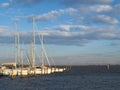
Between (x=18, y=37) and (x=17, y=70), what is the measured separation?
12608 millimetres

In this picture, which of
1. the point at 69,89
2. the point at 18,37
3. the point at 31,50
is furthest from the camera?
the point at 31,50

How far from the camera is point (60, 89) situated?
3310 inches

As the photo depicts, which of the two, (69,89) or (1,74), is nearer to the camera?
(69,89)

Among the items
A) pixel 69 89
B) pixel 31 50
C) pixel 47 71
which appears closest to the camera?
pixel 69 89

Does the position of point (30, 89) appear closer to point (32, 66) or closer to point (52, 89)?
point (52, 89)

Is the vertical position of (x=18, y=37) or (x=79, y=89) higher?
(x=18, y=37)

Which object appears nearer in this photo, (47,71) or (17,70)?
(17,70)

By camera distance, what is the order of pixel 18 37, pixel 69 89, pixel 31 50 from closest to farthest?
pixel 69 89
pixel 18 37
pixel 31 50

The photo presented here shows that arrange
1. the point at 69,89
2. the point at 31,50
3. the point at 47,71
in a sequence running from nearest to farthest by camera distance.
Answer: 1. the point at 69,89
2. the point at 31,50
3. the point at 47,71

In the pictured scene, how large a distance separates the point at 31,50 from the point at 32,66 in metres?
6.48

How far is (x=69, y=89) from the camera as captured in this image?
274 ft

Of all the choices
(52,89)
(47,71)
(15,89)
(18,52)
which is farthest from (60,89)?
→ (47,71)

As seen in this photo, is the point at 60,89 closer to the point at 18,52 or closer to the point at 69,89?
the point at 69,89

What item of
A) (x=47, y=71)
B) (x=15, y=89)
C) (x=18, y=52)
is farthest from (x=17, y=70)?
(x=15, y=89)
